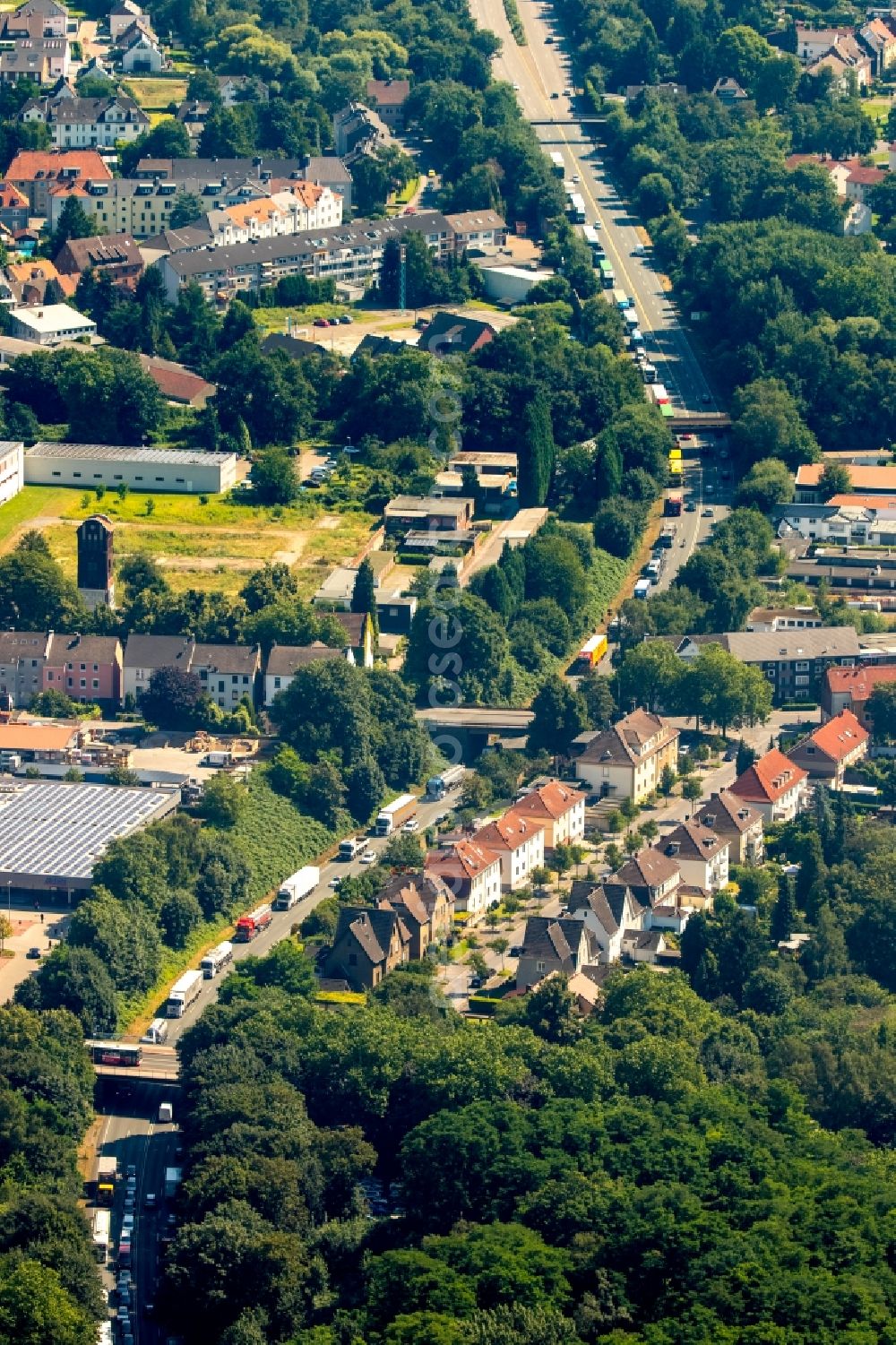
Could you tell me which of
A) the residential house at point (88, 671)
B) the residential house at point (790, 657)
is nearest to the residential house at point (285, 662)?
the residential house at point (88, 671)

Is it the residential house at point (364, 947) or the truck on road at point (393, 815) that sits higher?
the residential house at point (364, 947)

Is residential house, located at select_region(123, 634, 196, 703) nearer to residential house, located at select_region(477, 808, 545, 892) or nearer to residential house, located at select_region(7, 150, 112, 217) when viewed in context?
residential house, located at select_region(477, 808, 545, 892)

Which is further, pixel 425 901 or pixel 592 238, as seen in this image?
pixel 592 238

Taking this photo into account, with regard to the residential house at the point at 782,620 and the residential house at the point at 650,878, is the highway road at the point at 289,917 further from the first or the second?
the residential house at the point at 782,620

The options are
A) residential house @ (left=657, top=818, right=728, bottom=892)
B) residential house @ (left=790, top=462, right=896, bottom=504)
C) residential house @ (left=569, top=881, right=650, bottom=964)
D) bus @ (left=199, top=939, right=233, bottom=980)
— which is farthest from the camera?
residential house @ (left=790, top=462, right=896, bottom=504)

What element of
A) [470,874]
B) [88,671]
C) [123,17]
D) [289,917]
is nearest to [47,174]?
[123,17]

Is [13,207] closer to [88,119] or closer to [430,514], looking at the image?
[88,119]

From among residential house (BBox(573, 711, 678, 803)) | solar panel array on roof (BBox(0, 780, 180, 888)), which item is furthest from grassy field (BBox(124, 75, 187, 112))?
solar panel array on roof (BBox(0, 780, 180, 888))
